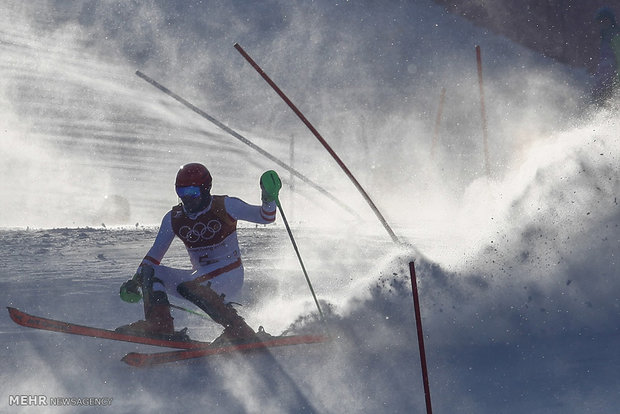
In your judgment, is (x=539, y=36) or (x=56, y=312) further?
(x=539, y=36)

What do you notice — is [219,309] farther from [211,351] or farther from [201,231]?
[201,231]

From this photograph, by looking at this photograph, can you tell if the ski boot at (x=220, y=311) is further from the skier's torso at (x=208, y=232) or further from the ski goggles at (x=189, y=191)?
the ski goggles at (x=189, y=191)

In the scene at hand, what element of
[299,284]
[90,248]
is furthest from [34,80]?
[299,284]

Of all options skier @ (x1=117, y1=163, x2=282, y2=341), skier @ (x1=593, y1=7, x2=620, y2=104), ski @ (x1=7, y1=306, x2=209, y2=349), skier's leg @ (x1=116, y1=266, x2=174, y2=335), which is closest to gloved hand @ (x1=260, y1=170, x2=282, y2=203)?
skier @ (x1=117, y1=163, x2=282, y2=341)

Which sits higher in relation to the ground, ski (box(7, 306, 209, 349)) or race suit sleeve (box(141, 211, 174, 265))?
race suit sleeve (box(141, 211, 174, 265))

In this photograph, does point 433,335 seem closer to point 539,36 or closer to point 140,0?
point 539,36

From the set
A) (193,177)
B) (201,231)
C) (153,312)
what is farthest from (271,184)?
(153,312)

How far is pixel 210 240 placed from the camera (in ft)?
21.3

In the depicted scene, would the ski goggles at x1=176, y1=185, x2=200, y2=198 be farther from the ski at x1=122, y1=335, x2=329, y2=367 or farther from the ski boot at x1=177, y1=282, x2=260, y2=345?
the ski at x1=122, y1=335, x2=329, y2=367

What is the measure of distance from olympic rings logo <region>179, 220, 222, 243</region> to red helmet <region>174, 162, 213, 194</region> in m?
0.28

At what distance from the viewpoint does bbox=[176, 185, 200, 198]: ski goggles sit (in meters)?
6.24

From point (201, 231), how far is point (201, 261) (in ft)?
0.85

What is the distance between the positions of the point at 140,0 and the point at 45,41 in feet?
66.3

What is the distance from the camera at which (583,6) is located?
27156 millimetres
